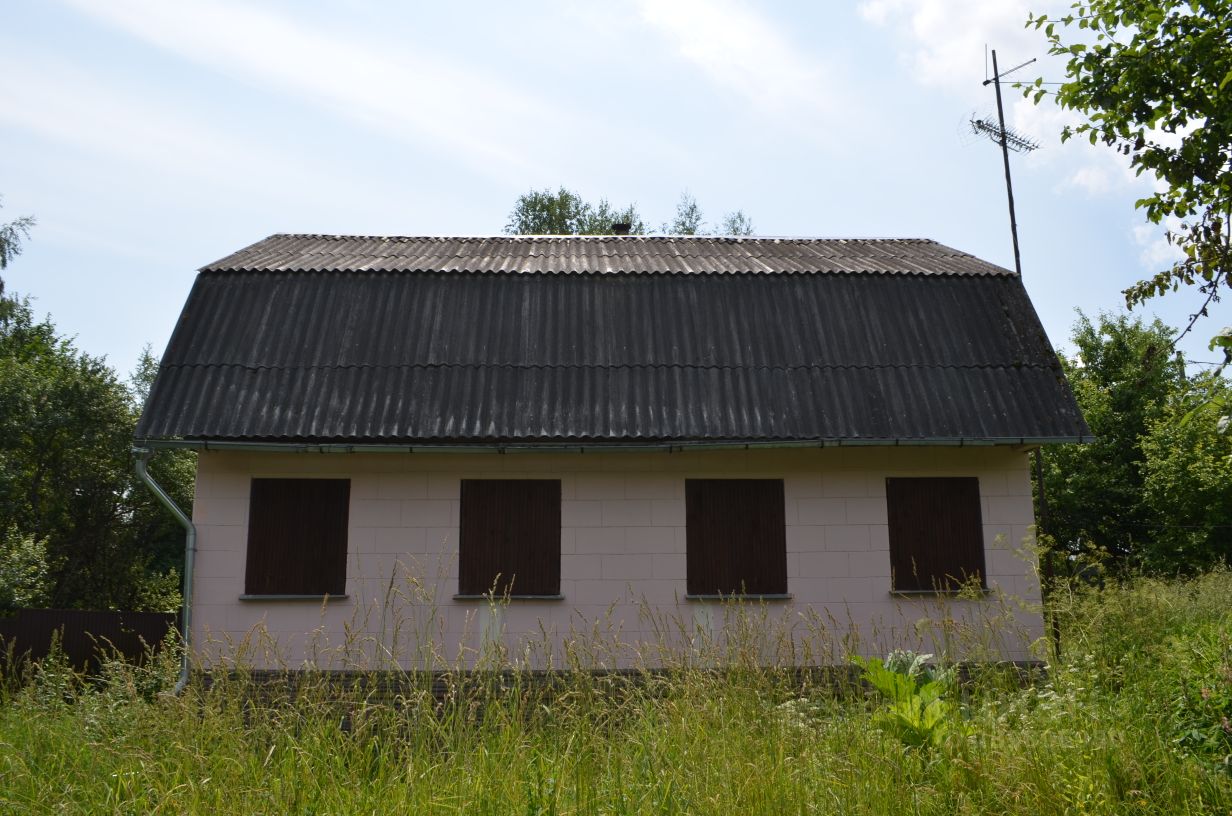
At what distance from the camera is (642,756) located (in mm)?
4668

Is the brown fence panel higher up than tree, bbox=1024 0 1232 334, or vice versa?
tree, bbox=1024 0 1232 334

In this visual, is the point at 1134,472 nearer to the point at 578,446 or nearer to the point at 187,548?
the point at 578,446

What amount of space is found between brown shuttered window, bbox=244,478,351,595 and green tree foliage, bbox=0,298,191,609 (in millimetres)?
13634

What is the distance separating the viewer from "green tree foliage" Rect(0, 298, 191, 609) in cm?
2206

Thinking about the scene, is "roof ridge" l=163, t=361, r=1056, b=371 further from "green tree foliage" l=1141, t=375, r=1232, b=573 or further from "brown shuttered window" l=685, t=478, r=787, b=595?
"green tree foliage" l=1141, t=375, r=1232, b=573

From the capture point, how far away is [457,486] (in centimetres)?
1105

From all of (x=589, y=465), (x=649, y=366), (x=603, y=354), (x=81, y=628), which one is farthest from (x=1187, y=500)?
(x=81, y=628)

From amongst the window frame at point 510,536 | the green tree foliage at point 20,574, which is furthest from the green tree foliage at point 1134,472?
the green tree foliage at point 20,574

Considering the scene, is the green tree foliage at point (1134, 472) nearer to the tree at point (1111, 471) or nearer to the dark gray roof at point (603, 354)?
the tree at point (1111, 471)

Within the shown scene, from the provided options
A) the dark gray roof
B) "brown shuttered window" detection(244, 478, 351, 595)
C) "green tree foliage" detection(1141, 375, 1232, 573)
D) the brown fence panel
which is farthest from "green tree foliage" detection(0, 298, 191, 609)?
"green tree foliage" detection(1141, 375, 1232, 573)

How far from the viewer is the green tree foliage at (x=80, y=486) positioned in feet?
72.4

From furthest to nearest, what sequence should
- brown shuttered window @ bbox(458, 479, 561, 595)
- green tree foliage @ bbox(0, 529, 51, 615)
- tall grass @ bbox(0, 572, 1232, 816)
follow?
green tree foliage @ bbox(0, 529, 51, 615) → brown shuttered window @ bbox(458, 479, 561, 595) → tall grass @ bbox(0, 572, 1232, 816)

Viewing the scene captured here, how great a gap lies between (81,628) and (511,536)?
6.90 meters

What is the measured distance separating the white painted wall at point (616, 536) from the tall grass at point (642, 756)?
5105 millimetres
